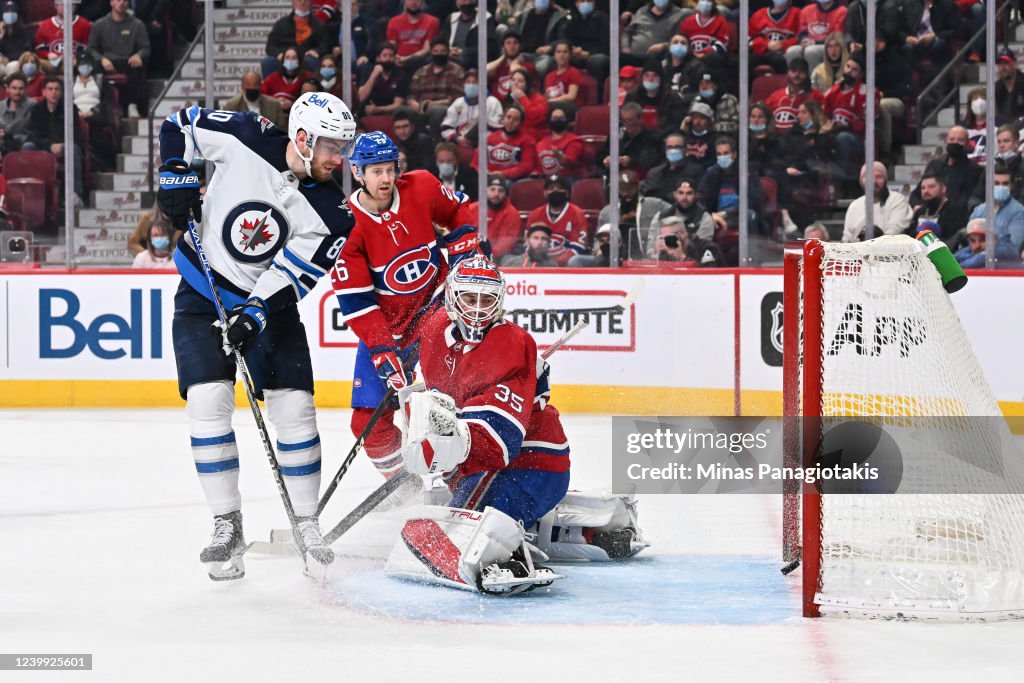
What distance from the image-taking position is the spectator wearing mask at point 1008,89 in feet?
21.8

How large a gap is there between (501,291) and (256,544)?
1.01 metres

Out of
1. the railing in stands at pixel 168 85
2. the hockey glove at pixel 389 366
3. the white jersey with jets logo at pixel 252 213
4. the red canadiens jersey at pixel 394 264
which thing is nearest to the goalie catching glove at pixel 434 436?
the white jersey with jets logo at pixel 252 213

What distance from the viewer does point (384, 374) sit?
4.23m

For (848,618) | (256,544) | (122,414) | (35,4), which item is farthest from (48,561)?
(35,4)

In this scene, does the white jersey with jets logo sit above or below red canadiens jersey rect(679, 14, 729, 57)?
below

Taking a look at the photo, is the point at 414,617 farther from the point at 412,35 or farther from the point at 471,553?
the point at 412,35

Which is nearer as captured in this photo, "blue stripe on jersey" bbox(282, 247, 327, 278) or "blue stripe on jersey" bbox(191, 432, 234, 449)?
"blue stripe on jersey" bbox(191, 432, 234, 449)

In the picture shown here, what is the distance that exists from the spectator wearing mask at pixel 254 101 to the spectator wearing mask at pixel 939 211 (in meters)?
2.99

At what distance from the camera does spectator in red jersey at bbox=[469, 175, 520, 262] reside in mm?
7281

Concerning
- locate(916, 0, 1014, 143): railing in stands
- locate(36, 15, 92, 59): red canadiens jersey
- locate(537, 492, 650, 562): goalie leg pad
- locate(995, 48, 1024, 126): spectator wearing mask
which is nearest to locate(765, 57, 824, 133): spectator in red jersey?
locate(916, 0, 1014, 143): railing in stands

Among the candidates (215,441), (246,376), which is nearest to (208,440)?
(215,441)

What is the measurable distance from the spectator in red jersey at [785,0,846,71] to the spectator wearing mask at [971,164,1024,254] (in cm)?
95

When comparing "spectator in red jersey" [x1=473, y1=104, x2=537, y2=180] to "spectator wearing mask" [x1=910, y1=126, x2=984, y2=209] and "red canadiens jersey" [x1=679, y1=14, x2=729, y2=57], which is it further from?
"spectator wearing mask" [x1=910, y1=126, x2=984, y2=209]

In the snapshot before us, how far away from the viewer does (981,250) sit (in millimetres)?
6652
